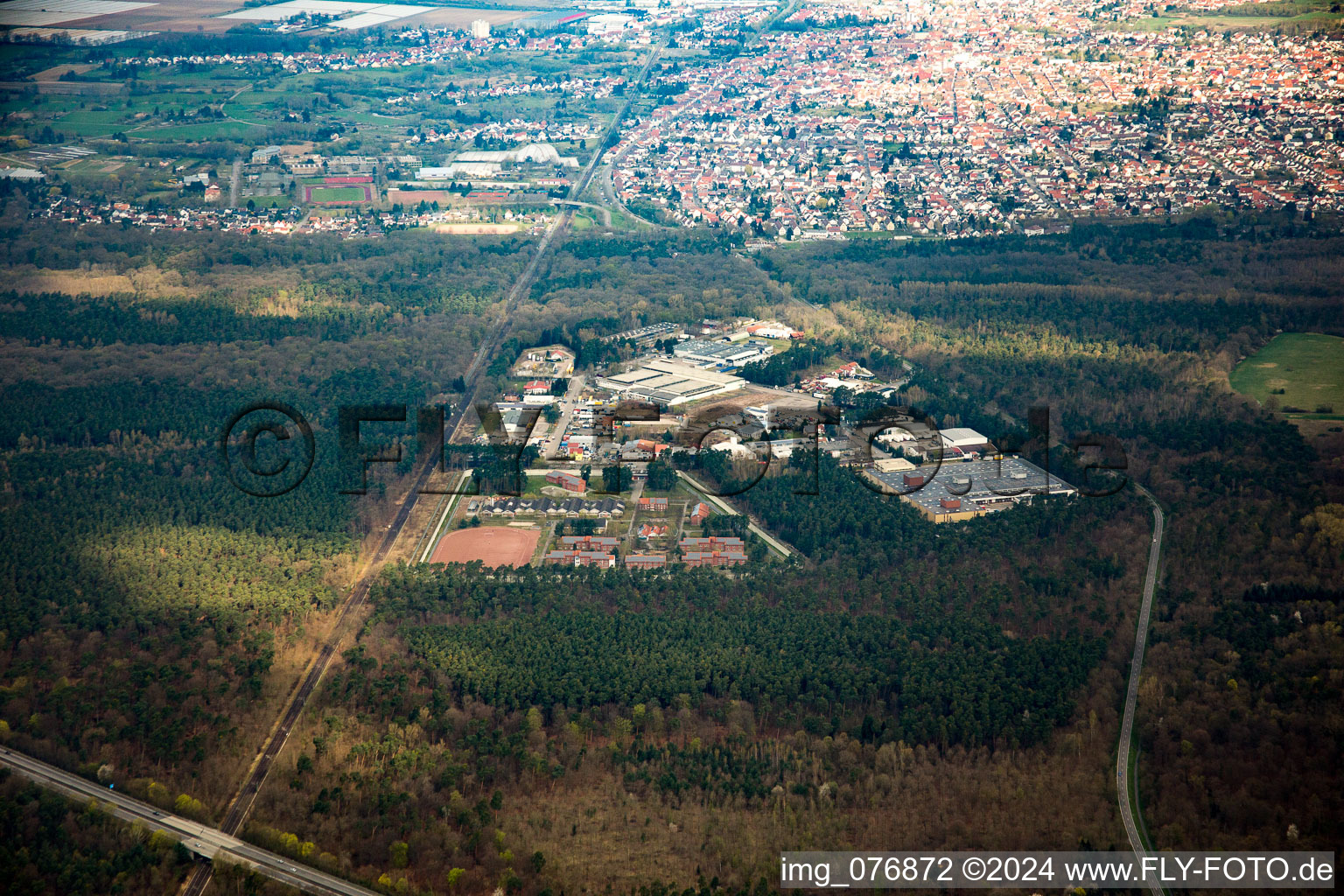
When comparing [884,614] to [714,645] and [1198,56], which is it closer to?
[714,645]

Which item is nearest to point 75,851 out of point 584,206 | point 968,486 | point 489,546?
point 489,546

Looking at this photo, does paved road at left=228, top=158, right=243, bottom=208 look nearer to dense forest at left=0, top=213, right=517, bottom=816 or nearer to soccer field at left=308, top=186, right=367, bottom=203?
soccer field at left=308, top=186, right=367, bottom=203

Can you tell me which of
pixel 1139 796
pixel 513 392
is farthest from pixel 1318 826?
pixel 513 392

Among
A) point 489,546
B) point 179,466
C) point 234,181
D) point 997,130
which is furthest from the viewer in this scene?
point 997,130

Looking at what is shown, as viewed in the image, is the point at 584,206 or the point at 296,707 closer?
the point at 296,707

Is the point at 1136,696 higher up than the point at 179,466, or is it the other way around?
the point at 179,466

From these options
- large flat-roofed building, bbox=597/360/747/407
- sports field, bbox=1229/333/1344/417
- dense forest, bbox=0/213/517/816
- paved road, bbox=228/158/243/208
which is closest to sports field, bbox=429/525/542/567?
dense forest, bbox=0/213/517/816

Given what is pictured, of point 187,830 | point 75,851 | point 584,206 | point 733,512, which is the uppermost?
point 75,851

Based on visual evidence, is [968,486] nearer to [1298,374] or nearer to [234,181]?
[1298,374]
